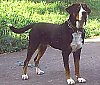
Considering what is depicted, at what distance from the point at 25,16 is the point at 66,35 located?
352 inches

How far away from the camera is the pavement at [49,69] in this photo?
25.9 feet

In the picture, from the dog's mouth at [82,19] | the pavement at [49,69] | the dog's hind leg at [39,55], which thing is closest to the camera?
the dog's mouth at [82,19]

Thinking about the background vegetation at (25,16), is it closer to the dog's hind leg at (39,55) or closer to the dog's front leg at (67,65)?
the dog's hind leg at (39,55)

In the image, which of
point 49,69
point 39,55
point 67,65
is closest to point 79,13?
point 67,65

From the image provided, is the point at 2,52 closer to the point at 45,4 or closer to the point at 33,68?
the point at 33,68

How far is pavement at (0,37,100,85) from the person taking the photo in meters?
7.91

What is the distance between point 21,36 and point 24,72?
17.3 feet

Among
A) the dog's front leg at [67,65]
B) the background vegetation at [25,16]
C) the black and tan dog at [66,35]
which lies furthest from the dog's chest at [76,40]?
the background vegetation at [25,16]

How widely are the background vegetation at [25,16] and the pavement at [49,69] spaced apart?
678mm

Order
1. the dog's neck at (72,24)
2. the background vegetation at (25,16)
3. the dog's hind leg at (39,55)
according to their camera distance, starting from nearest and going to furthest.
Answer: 1. the dog's neck at (72,24)
2. the dog's hind leg at (39,55)
3. the background vegetation at (25,16)

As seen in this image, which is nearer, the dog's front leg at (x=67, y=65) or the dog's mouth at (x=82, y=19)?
the dog's mouth at (x=82, y=19)

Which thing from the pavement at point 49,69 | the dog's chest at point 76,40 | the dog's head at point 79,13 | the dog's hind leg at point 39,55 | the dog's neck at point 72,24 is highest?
the dog's head at point 79,13

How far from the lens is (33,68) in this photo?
923cm

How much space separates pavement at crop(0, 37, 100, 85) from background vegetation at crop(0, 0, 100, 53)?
0.68 m
